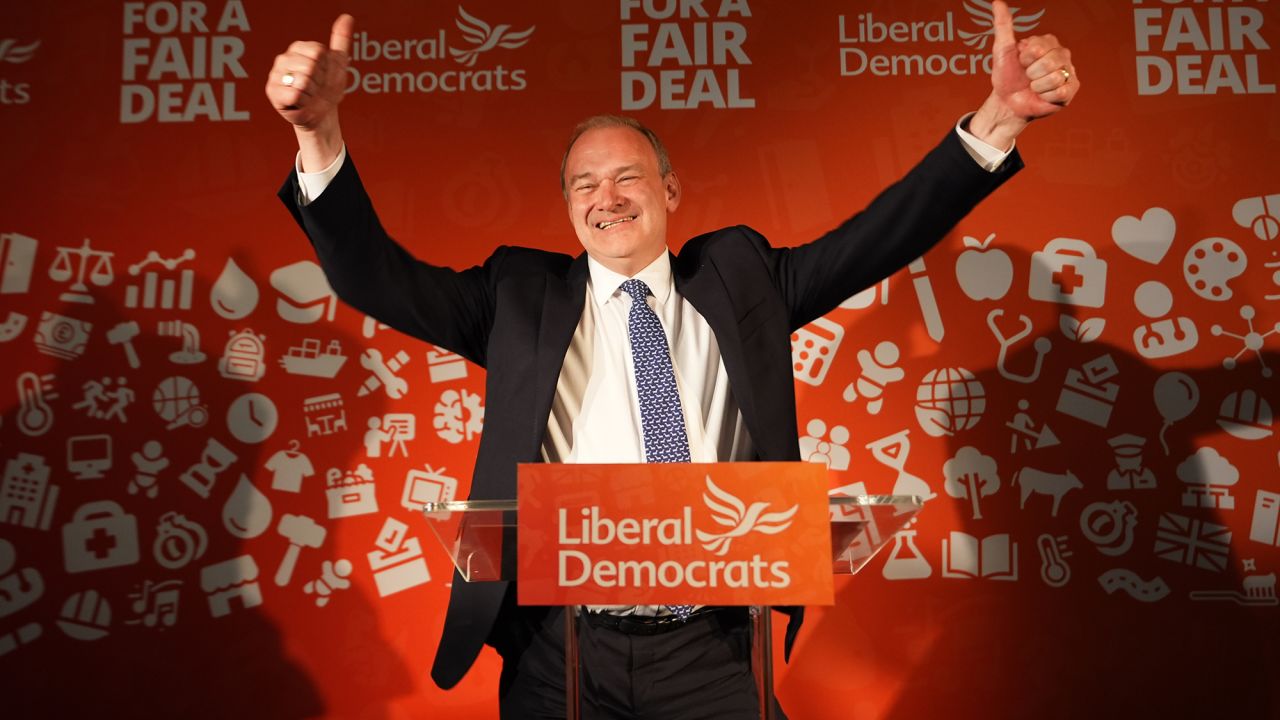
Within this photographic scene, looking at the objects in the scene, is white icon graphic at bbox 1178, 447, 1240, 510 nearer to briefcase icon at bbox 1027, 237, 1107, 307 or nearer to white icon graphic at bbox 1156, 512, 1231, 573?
white icon graphic at bbox 1156, 512, 1231, 573

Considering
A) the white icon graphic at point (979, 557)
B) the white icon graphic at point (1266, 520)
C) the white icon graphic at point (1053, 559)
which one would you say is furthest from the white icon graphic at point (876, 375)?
the white icon graphic at point (1266, 520)

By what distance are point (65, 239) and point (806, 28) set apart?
218cm

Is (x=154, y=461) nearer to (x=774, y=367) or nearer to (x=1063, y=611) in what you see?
(x=774, y=367)

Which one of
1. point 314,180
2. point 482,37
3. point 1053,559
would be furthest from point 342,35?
A: point 1053,559

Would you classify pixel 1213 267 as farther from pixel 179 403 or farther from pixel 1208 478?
pixel 179 403

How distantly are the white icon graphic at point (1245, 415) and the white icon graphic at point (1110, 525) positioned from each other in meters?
0.34

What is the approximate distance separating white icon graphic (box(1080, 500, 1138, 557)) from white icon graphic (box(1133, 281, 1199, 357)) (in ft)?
1.38

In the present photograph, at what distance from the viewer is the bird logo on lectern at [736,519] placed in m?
1.07

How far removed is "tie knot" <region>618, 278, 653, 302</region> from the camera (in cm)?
170

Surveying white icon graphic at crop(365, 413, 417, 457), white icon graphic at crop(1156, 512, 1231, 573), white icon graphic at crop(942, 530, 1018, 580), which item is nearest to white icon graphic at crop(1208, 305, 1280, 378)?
white icon graphic at crop(1156, 512, 1231, 573)

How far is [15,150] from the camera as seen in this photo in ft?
10.0

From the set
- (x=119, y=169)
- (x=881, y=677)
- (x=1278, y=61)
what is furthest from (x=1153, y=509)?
(x=119, y=169)

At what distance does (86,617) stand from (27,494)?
375 millimetres

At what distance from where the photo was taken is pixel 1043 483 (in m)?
2.84
